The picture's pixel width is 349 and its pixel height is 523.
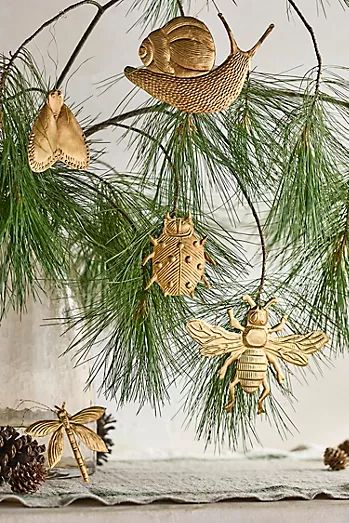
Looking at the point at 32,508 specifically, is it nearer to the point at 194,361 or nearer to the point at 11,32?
the point at 194,361

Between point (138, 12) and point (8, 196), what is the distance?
0.38m

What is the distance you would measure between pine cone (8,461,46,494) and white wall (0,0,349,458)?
339mm

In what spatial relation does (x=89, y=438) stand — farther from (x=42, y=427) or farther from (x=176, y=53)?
(x=176, y=53)

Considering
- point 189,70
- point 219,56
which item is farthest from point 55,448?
point 219,56

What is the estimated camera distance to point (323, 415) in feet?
3.45

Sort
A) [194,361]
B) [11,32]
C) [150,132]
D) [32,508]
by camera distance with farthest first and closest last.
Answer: [11,32] < [150,132] < [194,361] < [32,508]

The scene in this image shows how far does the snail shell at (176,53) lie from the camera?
1.93ft

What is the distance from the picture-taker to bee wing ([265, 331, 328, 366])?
2.20ft

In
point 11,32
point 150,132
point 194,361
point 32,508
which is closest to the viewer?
point 32,508

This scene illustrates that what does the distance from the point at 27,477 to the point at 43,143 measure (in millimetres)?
225

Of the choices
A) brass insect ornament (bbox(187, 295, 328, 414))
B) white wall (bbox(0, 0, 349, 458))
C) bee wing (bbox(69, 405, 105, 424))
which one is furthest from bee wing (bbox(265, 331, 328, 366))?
white wall (bbox(0, 0, 349, 458))

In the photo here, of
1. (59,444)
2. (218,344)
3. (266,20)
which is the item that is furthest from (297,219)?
(266,20)

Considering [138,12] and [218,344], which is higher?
[138,12]

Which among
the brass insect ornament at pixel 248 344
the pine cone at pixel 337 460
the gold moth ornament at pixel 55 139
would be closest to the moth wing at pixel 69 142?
the gold moth ornament at pixel 55 139
